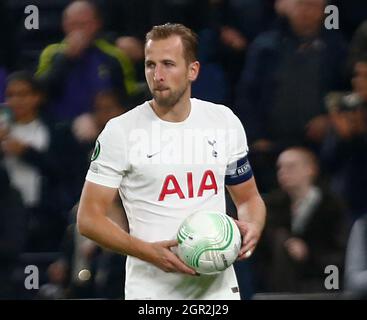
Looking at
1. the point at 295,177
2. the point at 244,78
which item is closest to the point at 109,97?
the point at 244,78

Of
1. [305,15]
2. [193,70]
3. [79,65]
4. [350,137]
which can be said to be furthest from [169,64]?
[350,137]

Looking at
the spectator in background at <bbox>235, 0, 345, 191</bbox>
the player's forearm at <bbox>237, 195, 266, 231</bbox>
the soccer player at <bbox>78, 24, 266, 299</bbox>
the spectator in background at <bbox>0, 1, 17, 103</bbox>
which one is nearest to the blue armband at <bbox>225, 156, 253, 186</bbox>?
the soccer player at <bbox>78, 24, 266, 299</bbox>

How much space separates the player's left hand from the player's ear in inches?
→ 28.0

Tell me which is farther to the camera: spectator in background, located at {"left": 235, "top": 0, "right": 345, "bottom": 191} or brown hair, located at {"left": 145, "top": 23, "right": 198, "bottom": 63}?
spectator in background, located at {"left": 235, "top": 0, "right": 345, "bottom": 191}

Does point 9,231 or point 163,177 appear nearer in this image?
point 163,177

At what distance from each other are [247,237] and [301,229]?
497 mm

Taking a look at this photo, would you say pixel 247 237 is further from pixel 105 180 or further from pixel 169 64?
pixel 169 64

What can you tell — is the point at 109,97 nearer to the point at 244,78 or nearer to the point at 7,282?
the point at 244,78

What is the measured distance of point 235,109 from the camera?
459cm

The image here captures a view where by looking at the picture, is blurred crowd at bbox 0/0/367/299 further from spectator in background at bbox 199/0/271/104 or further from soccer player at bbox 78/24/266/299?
soccer player at bbox 78/24/266/299

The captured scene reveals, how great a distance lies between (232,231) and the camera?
4.02m

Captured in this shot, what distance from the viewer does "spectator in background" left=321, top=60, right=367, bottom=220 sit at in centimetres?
464

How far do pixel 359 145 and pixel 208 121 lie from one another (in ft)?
2.72

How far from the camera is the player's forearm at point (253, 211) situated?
442 centimetres
